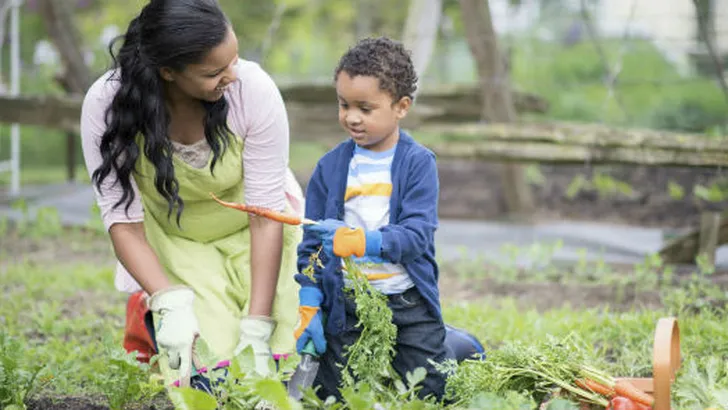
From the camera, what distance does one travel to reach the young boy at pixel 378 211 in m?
2.38

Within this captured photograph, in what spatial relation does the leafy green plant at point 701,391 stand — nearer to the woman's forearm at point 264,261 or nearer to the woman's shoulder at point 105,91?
the woman's forearm at point 264,261

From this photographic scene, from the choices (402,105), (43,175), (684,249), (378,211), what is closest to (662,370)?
(378,211)

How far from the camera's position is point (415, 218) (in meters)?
2.36

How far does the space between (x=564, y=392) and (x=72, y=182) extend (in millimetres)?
6334

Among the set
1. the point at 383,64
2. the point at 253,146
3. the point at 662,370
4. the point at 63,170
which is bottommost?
the point at 63,170

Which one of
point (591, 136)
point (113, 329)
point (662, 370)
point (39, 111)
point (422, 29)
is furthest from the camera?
point (39, 111)

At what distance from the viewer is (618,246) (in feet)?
17.7

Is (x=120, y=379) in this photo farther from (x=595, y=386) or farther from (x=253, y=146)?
(x=595, y=386)

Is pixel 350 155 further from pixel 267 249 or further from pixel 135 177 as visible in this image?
pixel 135 177

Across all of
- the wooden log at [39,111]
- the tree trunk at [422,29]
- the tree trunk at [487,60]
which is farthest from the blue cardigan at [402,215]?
the wooden log at [39,111]

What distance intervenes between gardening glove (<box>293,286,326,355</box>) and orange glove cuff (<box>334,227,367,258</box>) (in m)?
0.23

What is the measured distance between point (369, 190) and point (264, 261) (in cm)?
52

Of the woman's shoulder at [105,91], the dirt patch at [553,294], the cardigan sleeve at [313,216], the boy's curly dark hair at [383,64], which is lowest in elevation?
the dirt patch at [553,294]

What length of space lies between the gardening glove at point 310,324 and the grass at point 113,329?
395mm
